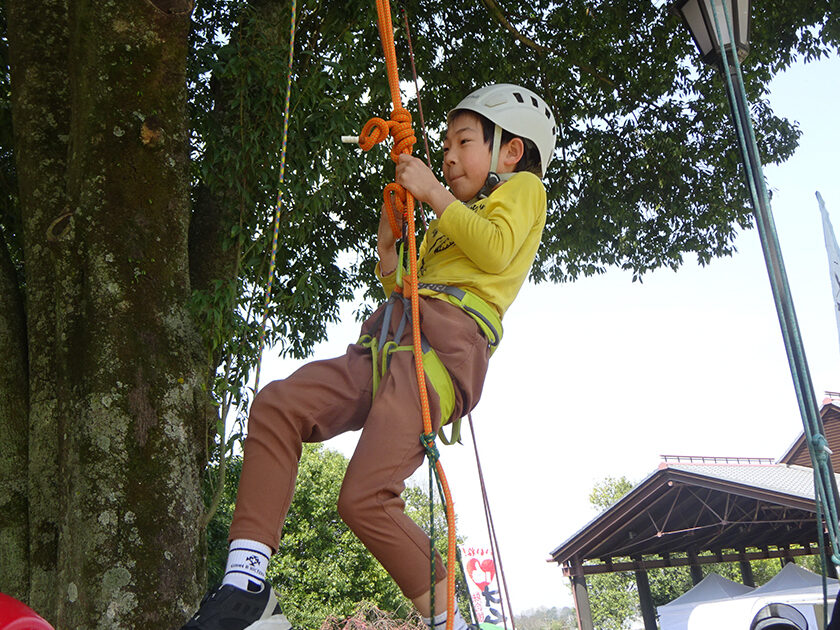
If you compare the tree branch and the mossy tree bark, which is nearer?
the mossy tree bark

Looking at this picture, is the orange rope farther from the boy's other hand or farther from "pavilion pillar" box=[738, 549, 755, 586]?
"pavilion pillar" box=[738, 549, 755, 586]

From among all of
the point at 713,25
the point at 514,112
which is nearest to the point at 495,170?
the point at 514,112

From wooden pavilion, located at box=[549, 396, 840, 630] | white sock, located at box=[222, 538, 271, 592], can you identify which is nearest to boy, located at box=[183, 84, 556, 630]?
white sock, located at box=[222, 538, 271, 592]

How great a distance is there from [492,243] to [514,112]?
1.99 feet

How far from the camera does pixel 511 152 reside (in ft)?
8.26

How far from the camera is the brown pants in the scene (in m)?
1.89

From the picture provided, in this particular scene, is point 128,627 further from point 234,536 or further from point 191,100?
point 191,100

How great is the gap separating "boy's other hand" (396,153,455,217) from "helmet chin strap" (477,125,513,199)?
0.31m

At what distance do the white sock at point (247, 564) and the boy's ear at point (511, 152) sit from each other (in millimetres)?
1425

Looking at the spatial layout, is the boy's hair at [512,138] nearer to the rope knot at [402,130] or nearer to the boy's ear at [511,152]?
the boy's ear at [511,152]

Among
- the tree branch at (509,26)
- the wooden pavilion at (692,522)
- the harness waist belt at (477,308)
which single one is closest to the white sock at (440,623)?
the harness waist belt at (477,308)

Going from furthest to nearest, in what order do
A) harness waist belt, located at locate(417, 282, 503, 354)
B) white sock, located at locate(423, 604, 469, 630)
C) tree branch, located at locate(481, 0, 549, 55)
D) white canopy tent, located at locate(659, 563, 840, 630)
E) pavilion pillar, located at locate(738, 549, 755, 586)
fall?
pavilion pillar, located at locate(738, 549, 755, 586) → white canopy tent, located at locate(659, 563, 840, 630) → tree branch, located at locate(481, 0, 549, 55) → harness waist belt, located at locate(417, 282, 503, 354) → white sock, located at locate(423, 604, 469, 630)

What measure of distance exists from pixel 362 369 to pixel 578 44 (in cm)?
580

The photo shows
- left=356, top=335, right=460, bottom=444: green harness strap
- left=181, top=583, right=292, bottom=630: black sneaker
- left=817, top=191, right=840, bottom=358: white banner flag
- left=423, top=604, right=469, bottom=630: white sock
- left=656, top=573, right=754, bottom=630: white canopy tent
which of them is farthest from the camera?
left=656, top=573, right=754, bottom=630: white canopy tent
